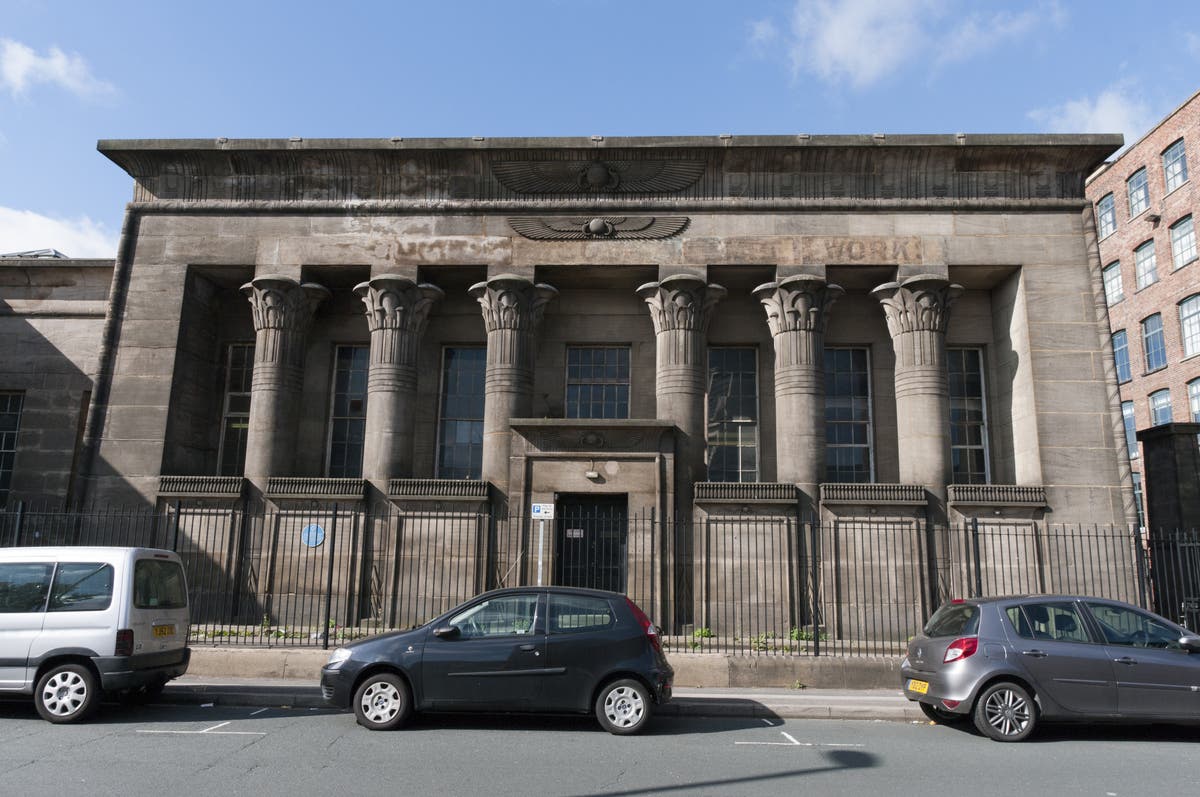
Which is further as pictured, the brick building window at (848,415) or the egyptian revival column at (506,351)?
the brick building window at (848,415)

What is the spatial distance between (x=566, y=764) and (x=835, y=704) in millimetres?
4537

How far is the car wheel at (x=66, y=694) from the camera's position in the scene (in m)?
9.08

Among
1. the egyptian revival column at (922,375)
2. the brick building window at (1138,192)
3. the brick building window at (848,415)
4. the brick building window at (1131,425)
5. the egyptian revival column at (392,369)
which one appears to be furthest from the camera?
the brick building window at (1131,425)

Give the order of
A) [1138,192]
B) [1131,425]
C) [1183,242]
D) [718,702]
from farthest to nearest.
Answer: [1131,425] → [1138,192] → [1183,242] → [718,702]

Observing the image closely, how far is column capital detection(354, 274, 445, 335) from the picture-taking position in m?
18.1

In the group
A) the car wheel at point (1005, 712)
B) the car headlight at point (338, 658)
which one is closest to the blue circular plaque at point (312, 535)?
the car headlight at point (338, 658)

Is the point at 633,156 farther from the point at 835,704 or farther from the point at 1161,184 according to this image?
the point at 1161,184

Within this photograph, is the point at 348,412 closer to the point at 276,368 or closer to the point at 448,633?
the point at 276,368

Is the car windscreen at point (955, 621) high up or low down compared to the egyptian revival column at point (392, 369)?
down

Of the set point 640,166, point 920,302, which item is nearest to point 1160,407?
point 920,302

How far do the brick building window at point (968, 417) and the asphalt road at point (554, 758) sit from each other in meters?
9.31

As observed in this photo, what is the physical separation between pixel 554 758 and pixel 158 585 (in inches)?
225

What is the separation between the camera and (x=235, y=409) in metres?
19.6

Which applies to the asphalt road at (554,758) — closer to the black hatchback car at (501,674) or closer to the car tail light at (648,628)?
the black hatchback car at (501,674)
